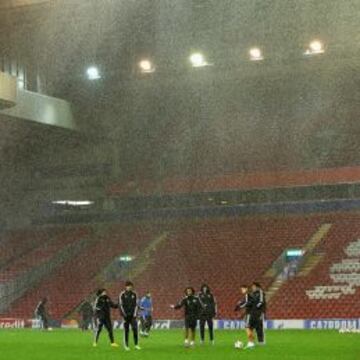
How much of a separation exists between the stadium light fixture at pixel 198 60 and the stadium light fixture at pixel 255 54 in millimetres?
2537

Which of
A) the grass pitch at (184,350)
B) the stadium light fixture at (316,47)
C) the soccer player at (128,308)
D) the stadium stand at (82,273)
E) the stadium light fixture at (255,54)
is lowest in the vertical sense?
the grass pitch at (184,350)

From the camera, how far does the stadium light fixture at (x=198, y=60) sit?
43.2 meters

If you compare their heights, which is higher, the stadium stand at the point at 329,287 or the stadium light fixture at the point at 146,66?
the stadium light fixture at the point at 146,66

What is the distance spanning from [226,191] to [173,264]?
5.46 metres

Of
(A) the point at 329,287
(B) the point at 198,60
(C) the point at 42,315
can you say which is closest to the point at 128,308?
(C) the point at 42,315

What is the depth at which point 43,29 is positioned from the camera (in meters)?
39.6

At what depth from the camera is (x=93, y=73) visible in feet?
150

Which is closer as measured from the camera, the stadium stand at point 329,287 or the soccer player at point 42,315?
the stadium stand at point 329,287

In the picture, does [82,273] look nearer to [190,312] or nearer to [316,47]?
[316,47]

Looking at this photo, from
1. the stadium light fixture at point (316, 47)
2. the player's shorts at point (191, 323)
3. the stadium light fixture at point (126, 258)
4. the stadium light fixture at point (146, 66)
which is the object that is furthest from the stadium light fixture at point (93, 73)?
the player's shorts at point (191, 323)

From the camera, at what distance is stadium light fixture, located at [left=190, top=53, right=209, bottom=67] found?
4322cm

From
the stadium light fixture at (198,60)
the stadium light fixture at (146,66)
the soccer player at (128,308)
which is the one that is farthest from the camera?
the stadium light fixture at (146,66)

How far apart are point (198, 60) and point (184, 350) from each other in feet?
75.6

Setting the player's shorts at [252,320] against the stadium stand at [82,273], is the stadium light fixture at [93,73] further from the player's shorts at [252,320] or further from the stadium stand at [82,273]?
the player's shorts at [252,320]
